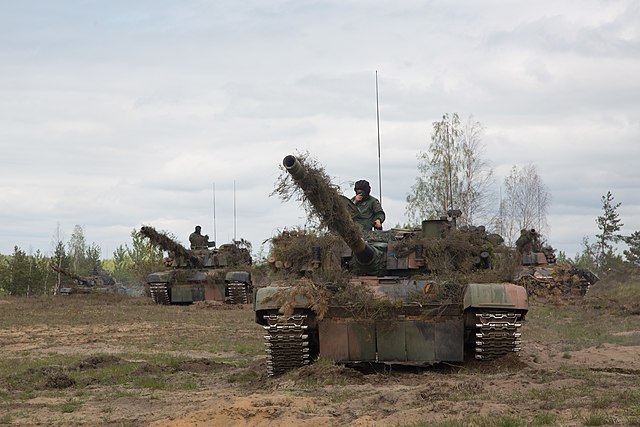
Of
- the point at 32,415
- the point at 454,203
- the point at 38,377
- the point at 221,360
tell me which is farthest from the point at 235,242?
the point at 32,415

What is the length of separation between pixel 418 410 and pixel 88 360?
8086 mm

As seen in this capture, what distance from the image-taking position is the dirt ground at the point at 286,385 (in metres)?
8.89

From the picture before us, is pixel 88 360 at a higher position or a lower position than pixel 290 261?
lower

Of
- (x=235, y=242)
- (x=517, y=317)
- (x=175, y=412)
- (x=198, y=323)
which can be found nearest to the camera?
Result: (x=175, y=412)

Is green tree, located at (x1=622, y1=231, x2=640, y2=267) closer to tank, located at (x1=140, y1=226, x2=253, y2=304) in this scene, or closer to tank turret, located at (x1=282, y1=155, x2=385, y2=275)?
tank, located at (x1=140, y1=226, x2=253, y2=304)

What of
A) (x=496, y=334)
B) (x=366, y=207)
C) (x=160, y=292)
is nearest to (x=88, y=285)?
(x=160, y=292)

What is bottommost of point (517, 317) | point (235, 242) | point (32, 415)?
point (32, 415)

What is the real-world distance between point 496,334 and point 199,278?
75.9 ft

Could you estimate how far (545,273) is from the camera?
37344mm

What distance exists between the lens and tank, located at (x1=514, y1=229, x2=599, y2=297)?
3653cm

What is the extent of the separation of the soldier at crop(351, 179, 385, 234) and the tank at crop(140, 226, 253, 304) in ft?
59.6

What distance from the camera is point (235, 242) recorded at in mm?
38281

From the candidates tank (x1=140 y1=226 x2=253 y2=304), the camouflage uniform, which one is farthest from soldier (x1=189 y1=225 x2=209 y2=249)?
the camouflage uniform

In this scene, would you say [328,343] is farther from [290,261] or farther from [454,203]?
[454,203]
